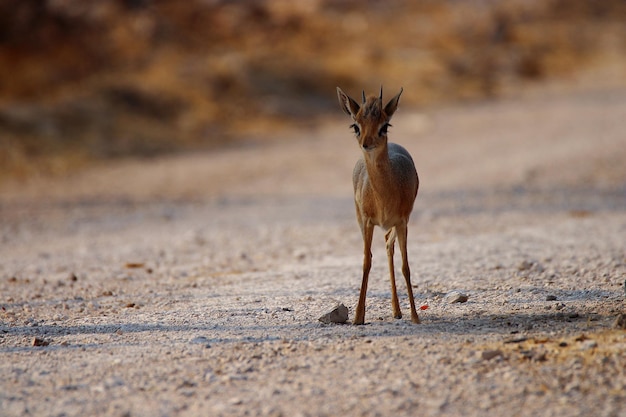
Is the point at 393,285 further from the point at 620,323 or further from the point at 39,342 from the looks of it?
the point at 39,342

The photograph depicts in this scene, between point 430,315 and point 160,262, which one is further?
point 160,262

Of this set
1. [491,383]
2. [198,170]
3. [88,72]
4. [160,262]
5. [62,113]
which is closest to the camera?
[491,383]

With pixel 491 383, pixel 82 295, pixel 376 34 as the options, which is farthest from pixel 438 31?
pixel 491 383

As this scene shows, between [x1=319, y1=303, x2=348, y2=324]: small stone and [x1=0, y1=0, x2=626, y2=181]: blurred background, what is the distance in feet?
40.3

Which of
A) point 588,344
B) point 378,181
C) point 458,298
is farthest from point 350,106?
point 588,344

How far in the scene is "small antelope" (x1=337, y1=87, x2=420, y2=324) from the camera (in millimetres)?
5750

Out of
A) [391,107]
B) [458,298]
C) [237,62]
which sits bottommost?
[458,298]

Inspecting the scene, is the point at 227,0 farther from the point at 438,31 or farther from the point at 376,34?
the point at 438,31

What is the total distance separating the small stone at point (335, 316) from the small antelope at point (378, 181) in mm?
106

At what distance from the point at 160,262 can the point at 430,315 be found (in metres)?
3.99

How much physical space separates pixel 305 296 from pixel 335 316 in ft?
3.18

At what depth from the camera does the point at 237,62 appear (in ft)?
85.2

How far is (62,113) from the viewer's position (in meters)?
20.5

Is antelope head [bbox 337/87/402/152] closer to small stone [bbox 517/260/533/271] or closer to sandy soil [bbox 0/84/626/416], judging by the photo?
sandy soil [bbox 0/84/626/416]
